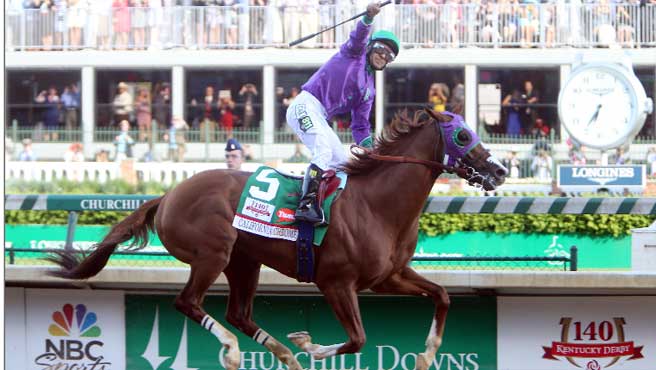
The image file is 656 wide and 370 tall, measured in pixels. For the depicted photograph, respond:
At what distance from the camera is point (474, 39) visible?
2162 centimetres

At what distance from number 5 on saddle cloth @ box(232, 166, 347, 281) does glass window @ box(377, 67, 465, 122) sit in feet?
50.0

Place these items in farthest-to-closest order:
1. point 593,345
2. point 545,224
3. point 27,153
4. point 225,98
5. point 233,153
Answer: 1. point 225,98
2. point 27,153
3. point 545,224
4. point 233,153
5. point 593,345

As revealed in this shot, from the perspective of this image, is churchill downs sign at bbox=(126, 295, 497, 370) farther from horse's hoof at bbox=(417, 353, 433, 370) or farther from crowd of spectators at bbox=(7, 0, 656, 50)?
crowd of spectators at bbox=(7, 0, 656, 50)

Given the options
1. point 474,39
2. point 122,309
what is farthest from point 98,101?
point 122,309

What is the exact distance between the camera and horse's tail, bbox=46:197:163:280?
709 cm


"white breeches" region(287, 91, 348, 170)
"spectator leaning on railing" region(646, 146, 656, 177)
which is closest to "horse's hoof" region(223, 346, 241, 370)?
"white breeches" region(287, 91, 348, 170)

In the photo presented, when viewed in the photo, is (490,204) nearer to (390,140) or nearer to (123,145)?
(390,140)

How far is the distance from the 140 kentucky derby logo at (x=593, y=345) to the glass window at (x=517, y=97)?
45.6 feet

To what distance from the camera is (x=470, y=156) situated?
6559mm

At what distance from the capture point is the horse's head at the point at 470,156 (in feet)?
21.5

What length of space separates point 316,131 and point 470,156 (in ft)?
3.13

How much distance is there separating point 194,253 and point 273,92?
631 inches

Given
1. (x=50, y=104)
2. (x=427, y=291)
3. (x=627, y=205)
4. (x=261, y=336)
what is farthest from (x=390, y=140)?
(x=50, y=104)

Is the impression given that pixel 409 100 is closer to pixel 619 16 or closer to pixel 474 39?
pixel 474 39
